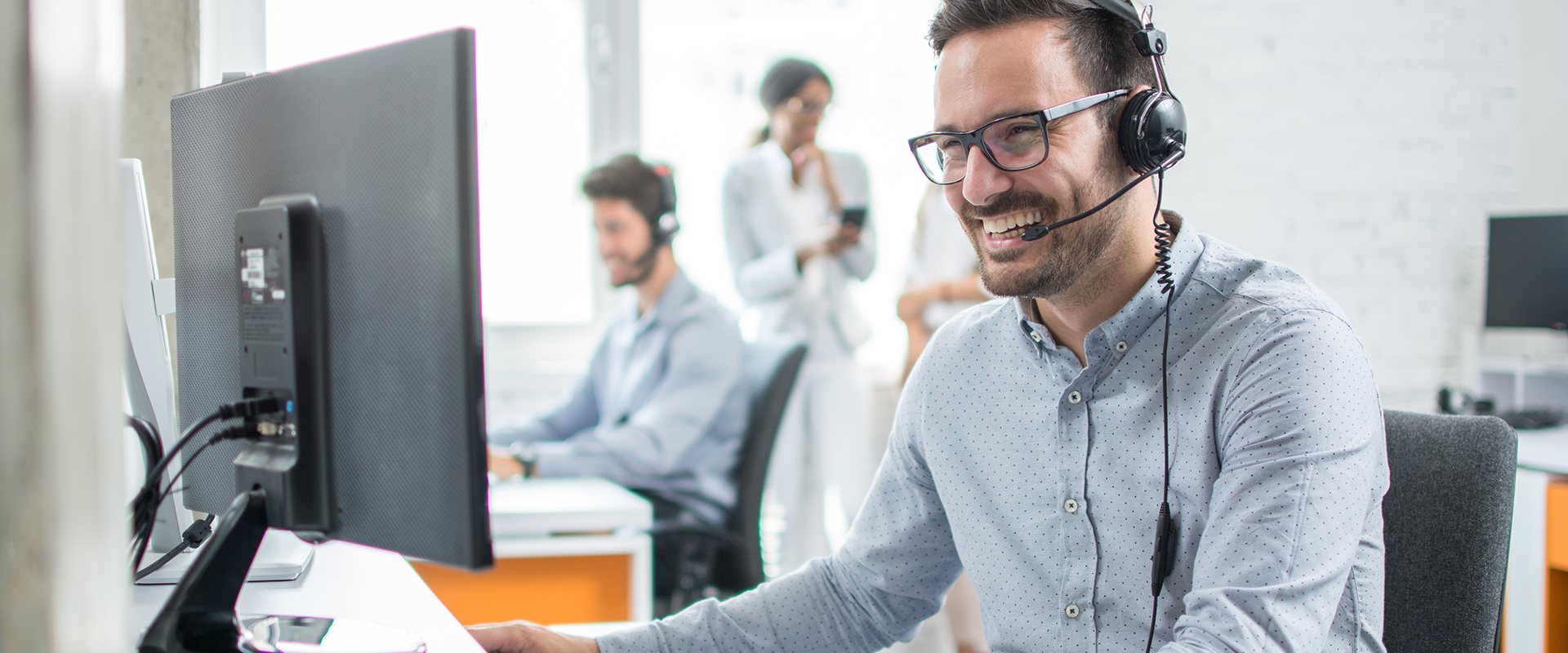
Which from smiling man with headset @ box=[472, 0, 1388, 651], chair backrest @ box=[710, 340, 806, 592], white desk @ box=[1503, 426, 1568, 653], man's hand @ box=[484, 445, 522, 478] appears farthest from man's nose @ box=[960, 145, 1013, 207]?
white desk @ box=[1503, 426, 1568, 653]

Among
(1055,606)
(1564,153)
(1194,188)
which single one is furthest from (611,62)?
(1564,153)

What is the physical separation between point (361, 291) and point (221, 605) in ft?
0.81

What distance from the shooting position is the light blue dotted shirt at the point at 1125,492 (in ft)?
2.51

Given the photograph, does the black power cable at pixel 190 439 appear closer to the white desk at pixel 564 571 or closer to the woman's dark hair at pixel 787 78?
the white desk at pixel 564 571

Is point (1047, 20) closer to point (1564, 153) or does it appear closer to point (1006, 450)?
point (1006, 450)

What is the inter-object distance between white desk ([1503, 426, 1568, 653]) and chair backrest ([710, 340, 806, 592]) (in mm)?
1551

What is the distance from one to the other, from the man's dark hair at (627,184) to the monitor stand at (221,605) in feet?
6.07

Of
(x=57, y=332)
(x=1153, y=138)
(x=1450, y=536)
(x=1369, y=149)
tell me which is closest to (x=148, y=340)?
(x=57, y=332)

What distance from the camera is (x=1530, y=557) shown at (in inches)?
82.7

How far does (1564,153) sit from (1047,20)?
365 centimetres

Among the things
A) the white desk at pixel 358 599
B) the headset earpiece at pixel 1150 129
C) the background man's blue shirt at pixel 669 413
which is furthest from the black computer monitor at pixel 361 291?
the background man's blue shirt at pixel 669 413

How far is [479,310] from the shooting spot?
0.56 m

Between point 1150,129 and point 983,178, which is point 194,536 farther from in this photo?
point 1150,129

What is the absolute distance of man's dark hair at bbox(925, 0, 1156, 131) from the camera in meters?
0.96
